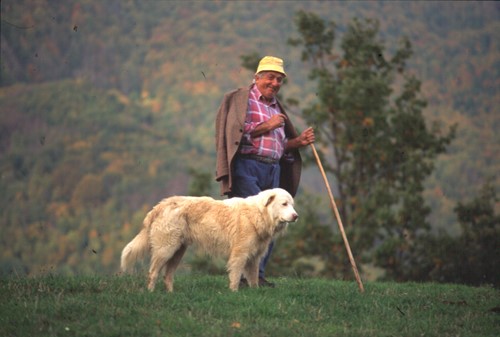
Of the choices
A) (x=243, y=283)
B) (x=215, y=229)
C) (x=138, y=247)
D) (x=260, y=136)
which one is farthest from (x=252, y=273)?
(x=260, y=136)

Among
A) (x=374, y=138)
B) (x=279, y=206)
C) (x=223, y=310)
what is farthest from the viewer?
(x=374, y=138)

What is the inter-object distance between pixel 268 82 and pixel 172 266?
2663 mm

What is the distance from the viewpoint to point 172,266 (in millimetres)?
9578

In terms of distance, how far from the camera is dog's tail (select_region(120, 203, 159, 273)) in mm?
9438

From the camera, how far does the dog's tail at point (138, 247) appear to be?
372 inches

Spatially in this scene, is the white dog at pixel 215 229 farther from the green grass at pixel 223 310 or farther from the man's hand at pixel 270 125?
the man's hand at pixel 270 125

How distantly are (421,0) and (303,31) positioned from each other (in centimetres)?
5611

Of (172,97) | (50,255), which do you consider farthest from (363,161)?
(172,97)

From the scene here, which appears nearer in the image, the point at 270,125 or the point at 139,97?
the point at 270,125

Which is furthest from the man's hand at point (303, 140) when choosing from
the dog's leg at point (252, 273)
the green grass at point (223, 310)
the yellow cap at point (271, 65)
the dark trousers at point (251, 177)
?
the green grass at point (223, 310)

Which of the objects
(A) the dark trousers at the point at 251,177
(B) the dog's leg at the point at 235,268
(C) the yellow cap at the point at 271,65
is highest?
Answer: (C) the yellow cap at the point at 271,65

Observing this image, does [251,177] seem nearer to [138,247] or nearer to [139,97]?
[138,247]

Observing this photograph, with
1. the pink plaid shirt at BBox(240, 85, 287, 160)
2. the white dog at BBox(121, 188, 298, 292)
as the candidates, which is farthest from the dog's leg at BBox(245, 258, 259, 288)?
the pink plaid shirt at BBox(240, 85, 287, 160)

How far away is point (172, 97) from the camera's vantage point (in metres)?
124
